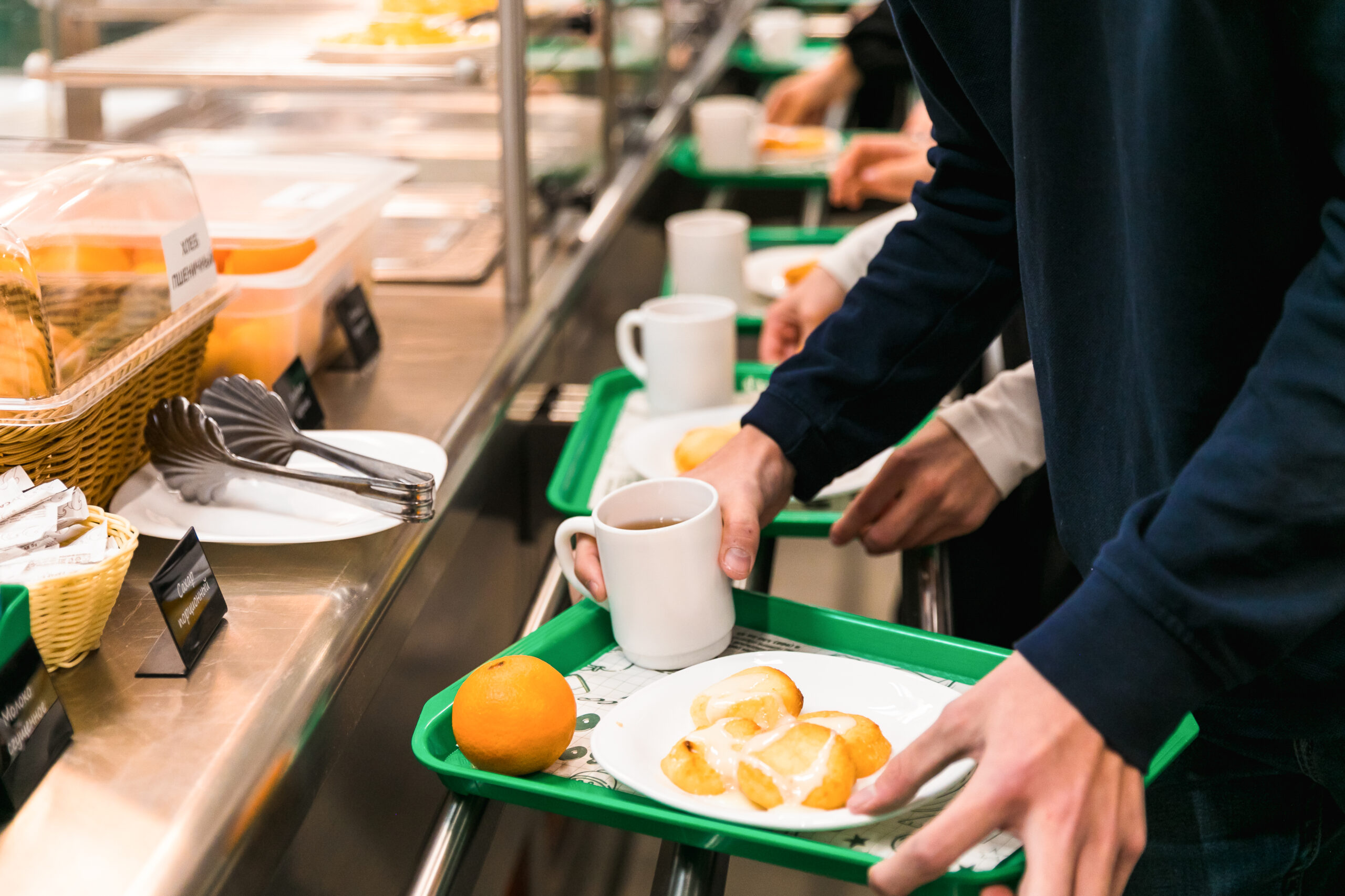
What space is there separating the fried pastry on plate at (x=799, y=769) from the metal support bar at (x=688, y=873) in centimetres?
6

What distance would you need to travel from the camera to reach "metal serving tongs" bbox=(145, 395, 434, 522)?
994 mm

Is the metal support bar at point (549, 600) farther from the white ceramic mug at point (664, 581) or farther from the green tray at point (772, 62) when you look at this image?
the green tray at point (772, 62)

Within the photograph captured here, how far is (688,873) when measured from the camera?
759mm

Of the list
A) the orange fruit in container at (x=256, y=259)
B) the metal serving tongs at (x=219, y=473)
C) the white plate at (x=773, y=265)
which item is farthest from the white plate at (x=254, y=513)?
the white plate at (x=773, y=265)

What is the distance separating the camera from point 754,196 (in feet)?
8.86

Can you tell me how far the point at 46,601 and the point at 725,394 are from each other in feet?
2.71

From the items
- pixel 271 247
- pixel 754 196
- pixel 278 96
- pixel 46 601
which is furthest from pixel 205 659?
pixel 754 196

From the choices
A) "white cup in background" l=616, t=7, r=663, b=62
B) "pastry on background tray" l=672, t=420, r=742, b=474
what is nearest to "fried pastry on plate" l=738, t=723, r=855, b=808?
"pastry on background tray" l=672, t=420, r=742, b=474

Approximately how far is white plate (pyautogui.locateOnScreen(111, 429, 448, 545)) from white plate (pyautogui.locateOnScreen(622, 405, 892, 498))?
0.26 metres

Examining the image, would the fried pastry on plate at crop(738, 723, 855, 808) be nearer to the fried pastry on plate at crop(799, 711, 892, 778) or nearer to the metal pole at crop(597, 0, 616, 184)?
the fried pastry on plate at crop(799, 711, 892, 778)

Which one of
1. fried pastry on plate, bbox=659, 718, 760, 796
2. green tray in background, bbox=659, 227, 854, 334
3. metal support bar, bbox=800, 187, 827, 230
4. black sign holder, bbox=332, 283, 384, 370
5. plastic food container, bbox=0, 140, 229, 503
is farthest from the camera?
metal support bar, bbox=800, 187, 827, 230

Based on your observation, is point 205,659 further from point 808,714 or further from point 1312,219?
point 1312,219

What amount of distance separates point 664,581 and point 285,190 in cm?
76

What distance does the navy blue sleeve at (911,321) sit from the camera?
1.08 meters
